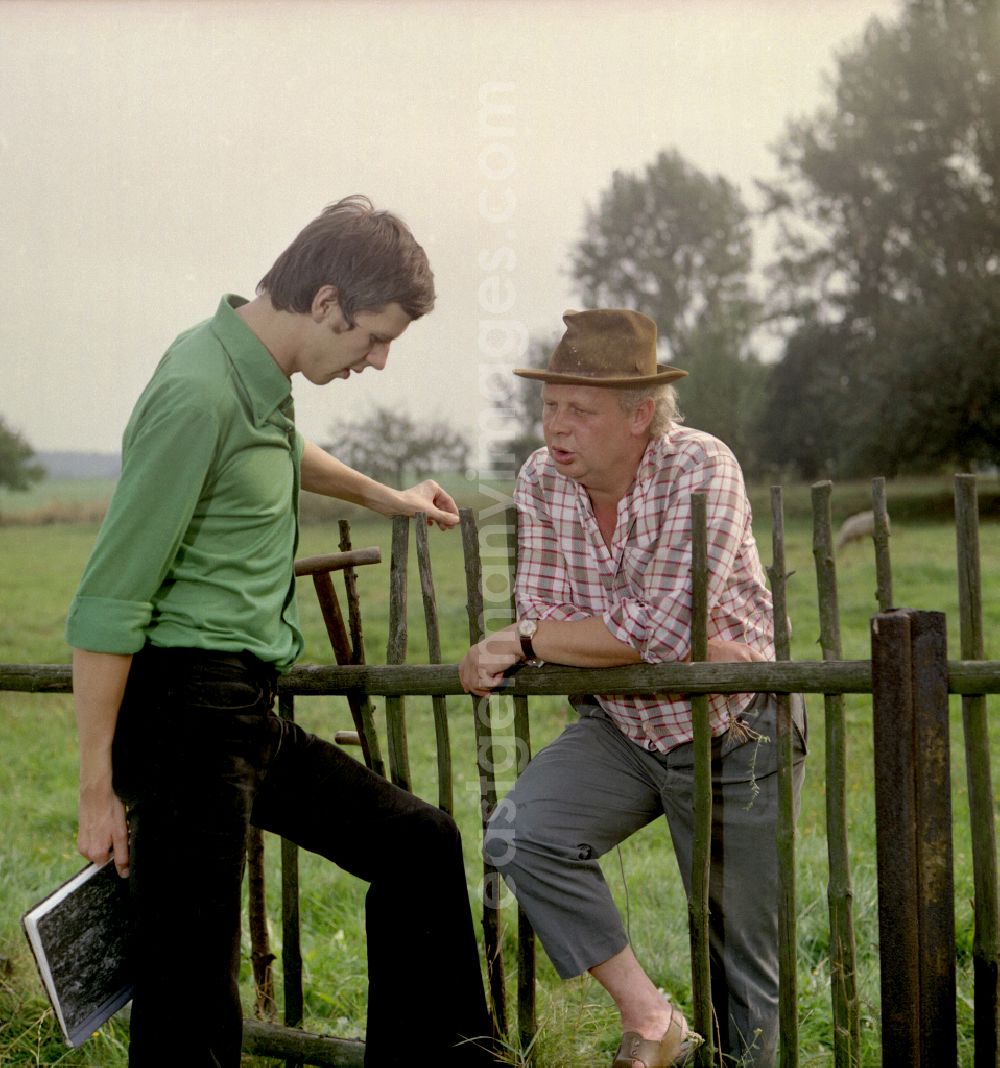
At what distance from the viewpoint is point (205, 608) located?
2318mm

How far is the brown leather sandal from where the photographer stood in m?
2.72

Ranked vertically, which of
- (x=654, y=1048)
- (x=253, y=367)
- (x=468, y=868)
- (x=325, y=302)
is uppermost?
(x=325, y=302)

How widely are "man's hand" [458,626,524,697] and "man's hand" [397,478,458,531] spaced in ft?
1.56

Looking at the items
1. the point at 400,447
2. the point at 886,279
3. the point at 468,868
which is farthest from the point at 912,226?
the point at 468,868

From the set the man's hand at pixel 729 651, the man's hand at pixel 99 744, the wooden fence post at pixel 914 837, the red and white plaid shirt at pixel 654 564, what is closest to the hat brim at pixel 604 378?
the red and white plaid shirt at pixel 654 564

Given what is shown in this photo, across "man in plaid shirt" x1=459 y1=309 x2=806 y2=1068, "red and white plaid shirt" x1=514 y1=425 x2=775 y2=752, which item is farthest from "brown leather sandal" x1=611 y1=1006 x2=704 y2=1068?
"red and white plaid shirt" x1=514 y1=425 x2=775 y2=752

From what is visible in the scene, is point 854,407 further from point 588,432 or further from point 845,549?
point 588,432

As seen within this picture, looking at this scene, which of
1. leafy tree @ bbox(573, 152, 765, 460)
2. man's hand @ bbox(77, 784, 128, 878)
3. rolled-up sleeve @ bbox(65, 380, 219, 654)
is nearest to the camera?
rolled-up sleeve @ bbox(65, 380, 219, 654)

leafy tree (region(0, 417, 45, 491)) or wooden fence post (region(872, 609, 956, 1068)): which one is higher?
leafy tree (region(0, 417, 45, 491))

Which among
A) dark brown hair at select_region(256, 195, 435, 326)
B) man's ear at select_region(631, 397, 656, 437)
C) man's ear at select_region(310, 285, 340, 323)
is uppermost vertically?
dark brown hair at select_region(256, 195, 435, 326)

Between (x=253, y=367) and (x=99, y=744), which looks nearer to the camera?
(x=99, y=744)

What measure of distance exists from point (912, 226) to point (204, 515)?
1073 inches

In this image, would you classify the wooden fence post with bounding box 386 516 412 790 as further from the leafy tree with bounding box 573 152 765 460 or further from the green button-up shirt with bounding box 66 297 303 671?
the leafy tree with bounding box 573 152 765 460

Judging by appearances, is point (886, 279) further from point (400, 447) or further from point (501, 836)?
point (501, 836)
